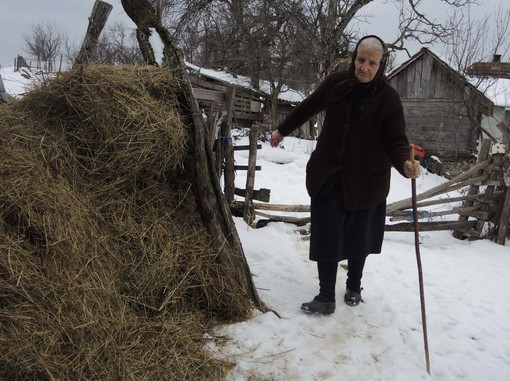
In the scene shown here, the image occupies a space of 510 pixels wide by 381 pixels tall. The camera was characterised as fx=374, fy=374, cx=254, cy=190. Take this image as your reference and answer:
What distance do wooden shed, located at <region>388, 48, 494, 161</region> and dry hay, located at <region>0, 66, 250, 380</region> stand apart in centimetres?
1458

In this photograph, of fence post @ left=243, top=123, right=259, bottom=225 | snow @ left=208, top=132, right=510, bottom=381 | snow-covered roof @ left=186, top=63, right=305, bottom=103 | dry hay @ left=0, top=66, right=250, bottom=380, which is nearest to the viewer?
dry hay @ left=0, top=66, right=250, bottom=380

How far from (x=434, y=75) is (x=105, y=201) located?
16.7 metres

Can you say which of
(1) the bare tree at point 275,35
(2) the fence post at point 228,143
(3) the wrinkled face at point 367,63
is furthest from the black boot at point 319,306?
(1) the bare tree at point 275,35

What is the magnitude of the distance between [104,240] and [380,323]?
215 centimetres

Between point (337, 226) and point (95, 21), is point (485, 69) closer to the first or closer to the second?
point (337, 226)

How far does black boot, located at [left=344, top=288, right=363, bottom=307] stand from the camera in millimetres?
3154

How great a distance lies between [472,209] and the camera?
559cm

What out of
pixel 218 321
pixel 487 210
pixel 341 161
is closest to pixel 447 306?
pixel 341 161

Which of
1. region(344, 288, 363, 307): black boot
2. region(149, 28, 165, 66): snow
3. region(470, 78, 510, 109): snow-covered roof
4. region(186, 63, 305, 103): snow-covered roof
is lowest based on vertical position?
region(344, 288, 363, 307): black boot

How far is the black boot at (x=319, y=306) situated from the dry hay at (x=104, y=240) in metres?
0.52

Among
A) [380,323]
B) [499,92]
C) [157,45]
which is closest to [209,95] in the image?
[157,45]

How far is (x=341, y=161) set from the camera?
2768 mm

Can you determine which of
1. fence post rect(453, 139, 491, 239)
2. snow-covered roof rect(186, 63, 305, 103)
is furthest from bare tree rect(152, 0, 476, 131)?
fence post rect(453, 139, 491, 239)

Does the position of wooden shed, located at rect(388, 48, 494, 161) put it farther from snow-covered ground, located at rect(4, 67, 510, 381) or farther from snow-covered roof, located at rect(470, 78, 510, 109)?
snow-covered ground, located at rect(4, 67, 510, 381)
